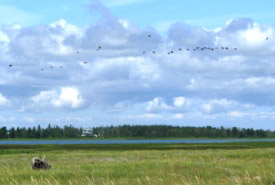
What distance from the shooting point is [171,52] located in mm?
38969

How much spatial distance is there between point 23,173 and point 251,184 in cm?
1434

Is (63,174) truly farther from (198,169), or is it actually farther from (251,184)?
(251,184)

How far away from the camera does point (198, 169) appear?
76.3ft

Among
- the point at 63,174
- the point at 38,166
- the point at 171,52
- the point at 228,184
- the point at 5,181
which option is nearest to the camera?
the point at 228,184

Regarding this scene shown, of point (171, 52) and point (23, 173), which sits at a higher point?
point (171, 52)

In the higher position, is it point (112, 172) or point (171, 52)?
point (171, 52)

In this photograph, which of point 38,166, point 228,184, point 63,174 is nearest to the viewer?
point 228,184

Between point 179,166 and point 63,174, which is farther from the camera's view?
point 179,166

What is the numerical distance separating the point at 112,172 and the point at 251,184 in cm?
1345

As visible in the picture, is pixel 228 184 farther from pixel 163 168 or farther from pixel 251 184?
pixel 163 168

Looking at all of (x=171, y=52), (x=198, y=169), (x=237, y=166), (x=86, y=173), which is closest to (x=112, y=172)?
(x=86, y=173)

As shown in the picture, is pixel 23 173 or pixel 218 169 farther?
pixel 218 169

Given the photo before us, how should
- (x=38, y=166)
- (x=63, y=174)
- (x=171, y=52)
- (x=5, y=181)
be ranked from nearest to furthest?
(x=5, y=181), (x=63, y=174), (x=38, y=166), (x=171, y=52)

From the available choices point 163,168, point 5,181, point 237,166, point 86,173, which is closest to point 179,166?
point 163,168
